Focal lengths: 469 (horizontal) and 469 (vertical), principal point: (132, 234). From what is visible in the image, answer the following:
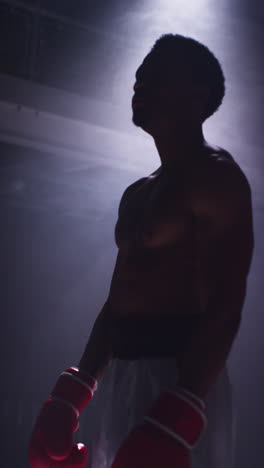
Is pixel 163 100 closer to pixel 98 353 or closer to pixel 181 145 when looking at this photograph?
pixel 181 145

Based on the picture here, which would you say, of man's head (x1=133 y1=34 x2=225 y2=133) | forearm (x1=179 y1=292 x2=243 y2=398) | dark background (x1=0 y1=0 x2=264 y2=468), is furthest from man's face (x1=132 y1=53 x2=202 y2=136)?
dark background (x1=0 y1=0 x2=264 y2=468)

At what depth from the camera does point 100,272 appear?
250 inches

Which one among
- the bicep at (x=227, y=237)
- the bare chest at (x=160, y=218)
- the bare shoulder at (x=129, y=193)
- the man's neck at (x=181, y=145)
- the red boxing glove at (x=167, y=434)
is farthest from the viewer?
the bare shoulder at (x=129, y=193)

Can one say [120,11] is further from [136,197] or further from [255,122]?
[136,197]

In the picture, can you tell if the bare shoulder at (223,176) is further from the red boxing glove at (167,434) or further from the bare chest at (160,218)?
the red boxing glove at (167,434)

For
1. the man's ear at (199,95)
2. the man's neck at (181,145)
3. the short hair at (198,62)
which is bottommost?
the man's neck at (181,145)

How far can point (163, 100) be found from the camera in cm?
104

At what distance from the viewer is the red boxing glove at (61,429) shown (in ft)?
3.02

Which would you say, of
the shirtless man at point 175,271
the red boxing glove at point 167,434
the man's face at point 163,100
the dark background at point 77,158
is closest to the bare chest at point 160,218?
the shirtless man at point 175,271

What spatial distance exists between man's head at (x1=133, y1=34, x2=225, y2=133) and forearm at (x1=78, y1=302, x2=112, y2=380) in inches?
19.6

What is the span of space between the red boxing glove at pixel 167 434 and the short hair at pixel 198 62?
0.65m

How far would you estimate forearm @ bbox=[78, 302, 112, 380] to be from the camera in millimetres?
1098

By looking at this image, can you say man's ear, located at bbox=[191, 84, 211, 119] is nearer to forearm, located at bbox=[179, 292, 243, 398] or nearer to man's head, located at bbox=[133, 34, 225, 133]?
man's head, located at bbox=[133, 34, 225, 133]

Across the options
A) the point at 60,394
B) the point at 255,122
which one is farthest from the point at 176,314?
the point at 255,122
